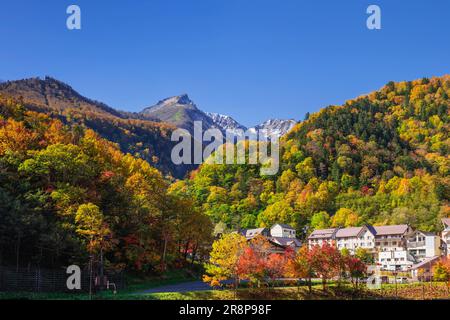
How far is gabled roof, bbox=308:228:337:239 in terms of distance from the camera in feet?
282

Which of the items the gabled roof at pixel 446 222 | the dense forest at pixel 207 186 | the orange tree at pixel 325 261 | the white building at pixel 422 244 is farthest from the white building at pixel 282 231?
the orange tree at pixel 325 261

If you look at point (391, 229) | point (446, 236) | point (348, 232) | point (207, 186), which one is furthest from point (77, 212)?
point (207, 186)

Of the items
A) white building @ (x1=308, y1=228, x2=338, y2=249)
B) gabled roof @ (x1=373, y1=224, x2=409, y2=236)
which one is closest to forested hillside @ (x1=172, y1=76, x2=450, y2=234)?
gabled roof @ (x1=373, y1=224, x2=409, y2=236)

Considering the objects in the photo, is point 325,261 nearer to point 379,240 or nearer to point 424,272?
point 424,272

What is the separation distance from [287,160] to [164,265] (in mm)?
77230

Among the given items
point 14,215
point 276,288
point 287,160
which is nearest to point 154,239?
point 276,288

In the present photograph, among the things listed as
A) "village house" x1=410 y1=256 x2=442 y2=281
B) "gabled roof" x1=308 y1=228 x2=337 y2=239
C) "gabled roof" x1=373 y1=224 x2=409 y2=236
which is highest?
"gabled roof" x1=373 y1=224 x2=409 y2=236

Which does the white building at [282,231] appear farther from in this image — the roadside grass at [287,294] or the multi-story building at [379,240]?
the roadside grass at [287,294]

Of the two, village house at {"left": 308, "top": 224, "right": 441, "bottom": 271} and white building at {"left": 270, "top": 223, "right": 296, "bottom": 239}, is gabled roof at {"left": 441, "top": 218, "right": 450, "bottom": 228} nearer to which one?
village house at {"left": 308, "top": 224, "right": 441, "bottom": 271}

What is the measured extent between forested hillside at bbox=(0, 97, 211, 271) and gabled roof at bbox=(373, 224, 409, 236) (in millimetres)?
41138

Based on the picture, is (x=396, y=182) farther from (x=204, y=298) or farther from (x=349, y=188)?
(x=204, y=298)

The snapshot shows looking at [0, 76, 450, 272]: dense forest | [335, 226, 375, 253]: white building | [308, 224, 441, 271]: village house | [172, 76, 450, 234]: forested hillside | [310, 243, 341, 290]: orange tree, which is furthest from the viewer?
[172, 76, 450, 234]: forested hillside

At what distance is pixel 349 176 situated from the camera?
10781 cm
